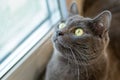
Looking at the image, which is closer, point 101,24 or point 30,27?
point 101,24

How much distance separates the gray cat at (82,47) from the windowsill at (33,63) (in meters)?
0.13

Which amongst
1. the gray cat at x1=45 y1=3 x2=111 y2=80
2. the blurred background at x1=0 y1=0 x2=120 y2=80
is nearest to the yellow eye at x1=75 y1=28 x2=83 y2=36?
the gray cat at x1=45 y1=3 x2=111 y2=80

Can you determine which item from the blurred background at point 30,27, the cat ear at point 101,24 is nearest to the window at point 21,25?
the blurred background at point 30,27

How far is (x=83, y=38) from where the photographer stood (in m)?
0.94

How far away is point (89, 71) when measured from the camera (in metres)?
1.01

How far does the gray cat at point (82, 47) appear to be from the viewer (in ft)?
3.10

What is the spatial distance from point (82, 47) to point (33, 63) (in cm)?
29

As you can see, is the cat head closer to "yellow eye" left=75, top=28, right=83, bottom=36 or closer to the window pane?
"yellow eye" left=75, top=28, right=83, bottom=36

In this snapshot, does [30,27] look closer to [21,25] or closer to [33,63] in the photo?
[21,25]

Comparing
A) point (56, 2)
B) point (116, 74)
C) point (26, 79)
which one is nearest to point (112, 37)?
point (116, 74)

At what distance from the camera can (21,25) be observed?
1.16 meters

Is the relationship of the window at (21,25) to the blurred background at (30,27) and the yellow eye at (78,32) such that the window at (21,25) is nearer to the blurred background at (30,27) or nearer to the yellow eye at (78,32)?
the blurred background at (30,27)

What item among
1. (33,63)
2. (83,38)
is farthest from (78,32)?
(33,63)

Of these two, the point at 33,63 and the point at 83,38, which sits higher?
the point at 83,38
